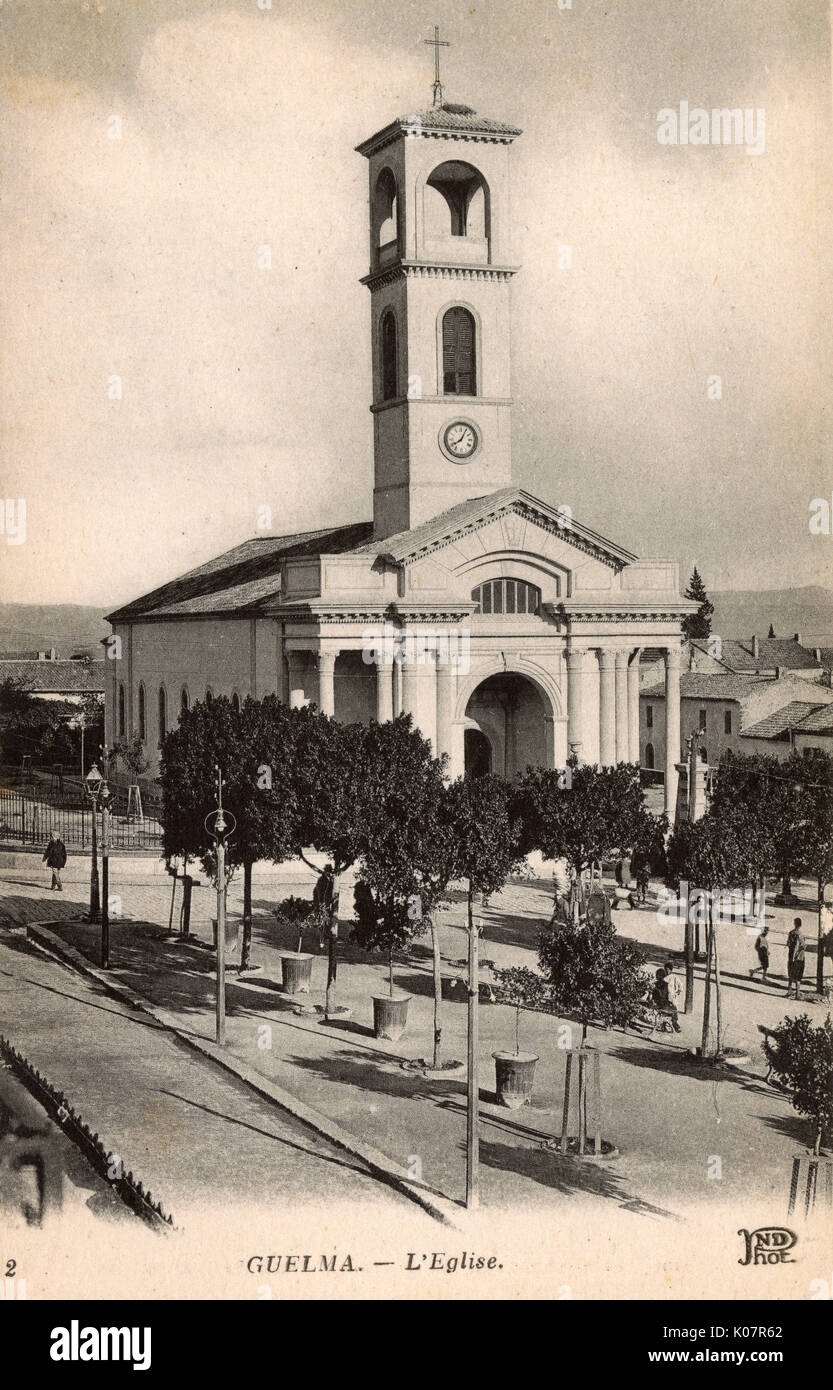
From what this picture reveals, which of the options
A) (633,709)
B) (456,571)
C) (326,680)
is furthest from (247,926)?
(633,709)

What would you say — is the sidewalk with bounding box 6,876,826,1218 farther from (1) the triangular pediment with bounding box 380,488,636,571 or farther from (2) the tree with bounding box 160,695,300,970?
(1) the triangular pediment with bounding box 380,488,636,571

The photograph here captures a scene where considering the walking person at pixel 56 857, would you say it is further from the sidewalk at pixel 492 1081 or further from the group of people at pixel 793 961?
the group of people at pixel 793 961

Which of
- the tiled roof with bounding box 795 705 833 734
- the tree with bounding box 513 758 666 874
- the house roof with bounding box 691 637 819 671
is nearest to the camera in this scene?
the tree with bounding box 513 758 666 874

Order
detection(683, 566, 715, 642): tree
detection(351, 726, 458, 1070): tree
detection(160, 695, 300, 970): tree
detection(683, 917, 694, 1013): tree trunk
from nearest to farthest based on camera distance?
detection(351, 726, 458, 1070): tree
detection(683, 917, 694, 1013): tree trunk
detection(160, 695, 300, 970): tree
detection(683, 566, 715, 642): tree

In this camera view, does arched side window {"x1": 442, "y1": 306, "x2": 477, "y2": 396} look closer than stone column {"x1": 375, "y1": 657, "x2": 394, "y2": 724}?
No

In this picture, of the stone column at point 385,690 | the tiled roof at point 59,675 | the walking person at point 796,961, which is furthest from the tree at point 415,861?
the tiled roof at point 59,675

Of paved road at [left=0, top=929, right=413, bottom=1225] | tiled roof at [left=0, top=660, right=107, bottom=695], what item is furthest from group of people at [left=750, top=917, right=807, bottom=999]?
tiled roof at [left=0, top=660, right=107, bottom=695]

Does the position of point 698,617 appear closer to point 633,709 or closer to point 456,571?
point 633,709
